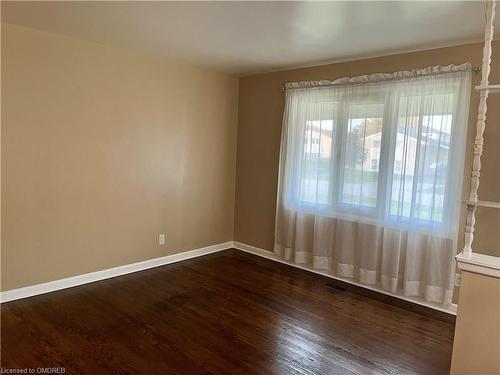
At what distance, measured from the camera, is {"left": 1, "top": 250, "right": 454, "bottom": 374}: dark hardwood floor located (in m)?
2.35

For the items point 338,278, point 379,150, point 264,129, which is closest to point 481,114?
point 379,150

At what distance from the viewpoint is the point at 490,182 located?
2.97 metres

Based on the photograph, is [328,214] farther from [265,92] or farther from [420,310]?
[265,92]

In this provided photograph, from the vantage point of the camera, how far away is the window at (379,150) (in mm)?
3152

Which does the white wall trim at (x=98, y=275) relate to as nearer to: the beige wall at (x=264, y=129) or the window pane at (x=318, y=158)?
the beige wall at (x=264, y=129)

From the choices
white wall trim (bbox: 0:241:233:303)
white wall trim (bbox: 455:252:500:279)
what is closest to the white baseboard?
white wall trim (bbox: 0:241:233:303)

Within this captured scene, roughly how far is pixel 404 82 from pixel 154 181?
2870 millimetres

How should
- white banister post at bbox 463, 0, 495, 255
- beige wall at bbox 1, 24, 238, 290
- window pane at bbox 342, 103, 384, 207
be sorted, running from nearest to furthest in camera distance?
1. white banister post at bbox 463, 0, 495, 255
2. beige wall at bbox 1, 24, 238, 290
3. window pane at bbox 342, 103, 384, 207

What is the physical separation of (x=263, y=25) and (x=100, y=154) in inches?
81.1

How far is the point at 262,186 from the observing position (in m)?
4.75

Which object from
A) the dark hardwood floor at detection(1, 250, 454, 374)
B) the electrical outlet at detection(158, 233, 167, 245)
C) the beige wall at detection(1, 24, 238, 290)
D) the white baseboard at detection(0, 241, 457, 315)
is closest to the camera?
the dark hardwood floor at detection(1, 250, 454, 374)

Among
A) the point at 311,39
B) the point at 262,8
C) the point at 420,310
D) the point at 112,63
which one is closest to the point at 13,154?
the point at 112,63

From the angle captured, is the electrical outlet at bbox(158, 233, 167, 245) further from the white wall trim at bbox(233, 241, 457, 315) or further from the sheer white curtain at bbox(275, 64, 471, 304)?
the sheer white curtain at bbox(275, 64, 471, 304)

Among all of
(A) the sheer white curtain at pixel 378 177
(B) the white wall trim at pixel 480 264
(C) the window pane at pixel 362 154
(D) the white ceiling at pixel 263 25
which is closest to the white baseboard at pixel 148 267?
(A) the sheer white curtain at pixel 378 177
